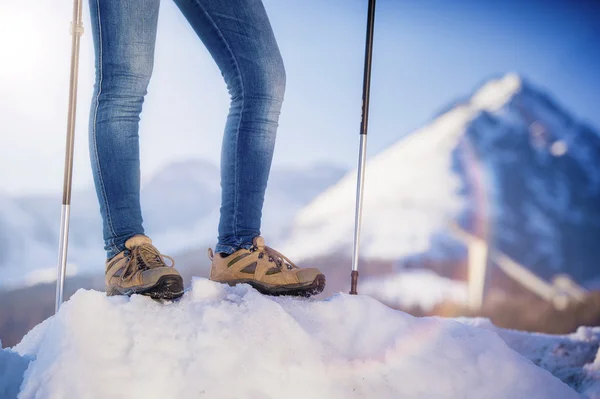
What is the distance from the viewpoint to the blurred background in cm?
227

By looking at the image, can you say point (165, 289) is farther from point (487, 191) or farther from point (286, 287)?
point (487, 191)

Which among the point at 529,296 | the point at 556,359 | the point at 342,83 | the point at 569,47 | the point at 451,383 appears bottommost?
the point at 556,359

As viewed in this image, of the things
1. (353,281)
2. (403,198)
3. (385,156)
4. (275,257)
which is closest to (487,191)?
(403,198)

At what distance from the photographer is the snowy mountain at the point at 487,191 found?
8.35 feet

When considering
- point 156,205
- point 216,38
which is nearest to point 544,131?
point 156,205

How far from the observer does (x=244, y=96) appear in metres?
1.16

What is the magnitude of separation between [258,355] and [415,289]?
1936 mm

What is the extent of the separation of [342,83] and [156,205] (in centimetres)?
104

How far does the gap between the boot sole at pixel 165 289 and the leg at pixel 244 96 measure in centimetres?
19

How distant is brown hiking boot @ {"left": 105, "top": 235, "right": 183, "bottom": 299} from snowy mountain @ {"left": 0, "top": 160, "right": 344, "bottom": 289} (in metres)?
1.25

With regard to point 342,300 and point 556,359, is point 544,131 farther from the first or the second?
point 342,300

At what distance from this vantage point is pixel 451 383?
86 centimetres

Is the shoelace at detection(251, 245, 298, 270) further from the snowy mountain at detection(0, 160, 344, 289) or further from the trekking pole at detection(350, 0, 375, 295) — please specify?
the snowy mountain at detection(0, 160, 344, 289)

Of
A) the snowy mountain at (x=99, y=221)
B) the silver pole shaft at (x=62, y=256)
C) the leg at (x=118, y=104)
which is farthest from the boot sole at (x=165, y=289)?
the snowy mountain at (x=99, y=221)
